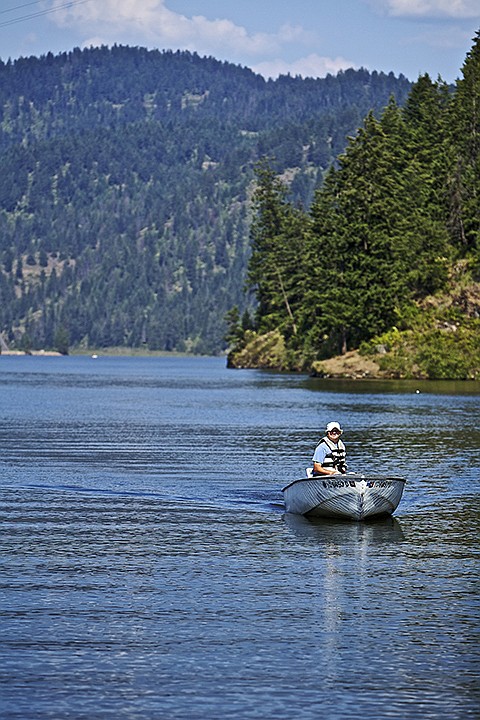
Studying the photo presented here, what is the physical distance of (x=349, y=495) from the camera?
3634 centimetres

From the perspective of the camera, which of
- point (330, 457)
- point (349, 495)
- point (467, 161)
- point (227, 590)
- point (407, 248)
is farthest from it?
point (467, 161)

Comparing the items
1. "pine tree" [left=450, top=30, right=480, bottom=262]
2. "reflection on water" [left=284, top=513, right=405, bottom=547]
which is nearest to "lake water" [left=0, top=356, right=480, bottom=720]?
"reflection on water" [left=284, top=513, right=405, bottom=547]

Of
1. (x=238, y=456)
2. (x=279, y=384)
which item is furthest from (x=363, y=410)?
(x=279, y=384)

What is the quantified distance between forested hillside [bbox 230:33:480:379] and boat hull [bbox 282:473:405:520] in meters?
100

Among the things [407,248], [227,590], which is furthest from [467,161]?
[227,590]

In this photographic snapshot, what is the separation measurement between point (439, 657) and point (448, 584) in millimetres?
6214

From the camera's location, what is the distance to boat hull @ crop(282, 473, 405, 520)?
119 ft

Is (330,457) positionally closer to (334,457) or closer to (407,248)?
(334,457)

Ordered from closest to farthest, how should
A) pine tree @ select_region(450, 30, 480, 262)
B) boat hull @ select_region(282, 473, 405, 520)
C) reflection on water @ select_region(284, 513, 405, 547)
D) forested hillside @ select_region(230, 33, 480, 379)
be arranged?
1. reflection on water @ select_region(284, 513, 405, 547)
2. boat hull @ select_region(282, 473, 405, 520)
3. forested hillside @ select_region(230, 33, 480, 379)
4. pine tree @ select_region(450, 30, 480, 262)

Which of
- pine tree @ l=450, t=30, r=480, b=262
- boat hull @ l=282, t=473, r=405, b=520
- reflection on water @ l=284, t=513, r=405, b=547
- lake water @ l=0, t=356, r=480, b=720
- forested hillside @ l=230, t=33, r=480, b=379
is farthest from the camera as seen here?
pine tree @ l=450, t=30, r=480, b=262

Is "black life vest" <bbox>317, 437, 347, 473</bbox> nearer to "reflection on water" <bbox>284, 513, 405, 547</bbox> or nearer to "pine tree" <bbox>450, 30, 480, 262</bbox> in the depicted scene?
"reflection on water" <bbox>284, 513, 405, 547</bbox>

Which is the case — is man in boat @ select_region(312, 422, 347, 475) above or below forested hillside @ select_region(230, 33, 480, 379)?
below

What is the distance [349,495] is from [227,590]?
34.0 ft

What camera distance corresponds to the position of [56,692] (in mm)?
19250
